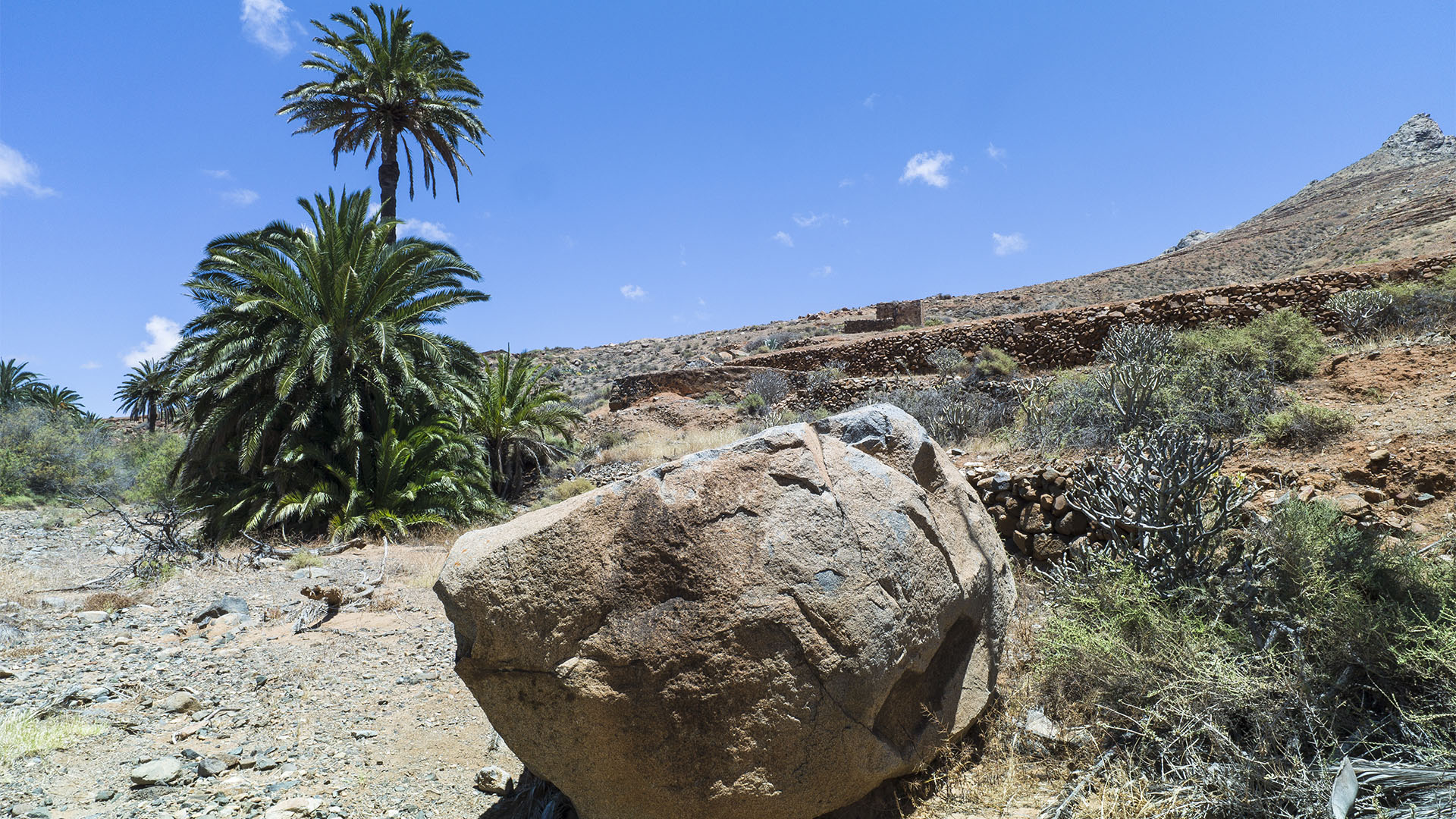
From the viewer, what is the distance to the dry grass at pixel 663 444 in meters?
15.1

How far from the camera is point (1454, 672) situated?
2.89 m

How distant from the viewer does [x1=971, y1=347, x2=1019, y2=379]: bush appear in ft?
51.8

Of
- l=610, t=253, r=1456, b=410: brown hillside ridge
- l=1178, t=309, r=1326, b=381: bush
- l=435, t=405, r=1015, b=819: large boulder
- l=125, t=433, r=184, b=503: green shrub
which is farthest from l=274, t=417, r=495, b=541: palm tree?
l=1178, t=309, r=1326, b=381: bush

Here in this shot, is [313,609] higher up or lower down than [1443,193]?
lower down

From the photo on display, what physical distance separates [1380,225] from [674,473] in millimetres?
41749

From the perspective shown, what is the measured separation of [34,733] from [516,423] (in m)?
11.3

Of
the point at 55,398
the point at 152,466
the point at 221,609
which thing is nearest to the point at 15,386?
the point at 55,398

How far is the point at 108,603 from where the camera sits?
23.0ft

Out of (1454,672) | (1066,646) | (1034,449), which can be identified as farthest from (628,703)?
(1034,449)

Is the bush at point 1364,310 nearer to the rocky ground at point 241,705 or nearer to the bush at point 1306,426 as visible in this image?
the bush at point 1306,426

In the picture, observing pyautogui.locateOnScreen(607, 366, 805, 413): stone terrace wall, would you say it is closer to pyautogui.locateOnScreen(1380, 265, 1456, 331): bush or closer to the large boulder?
pyautogui.locateOnScreen(1380, 265, 1456, 331): bush

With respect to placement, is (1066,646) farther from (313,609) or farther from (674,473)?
(313,609)

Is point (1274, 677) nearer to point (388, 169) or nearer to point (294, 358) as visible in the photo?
point (294, 358)

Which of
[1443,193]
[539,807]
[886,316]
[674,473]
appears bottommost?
[539,807]
